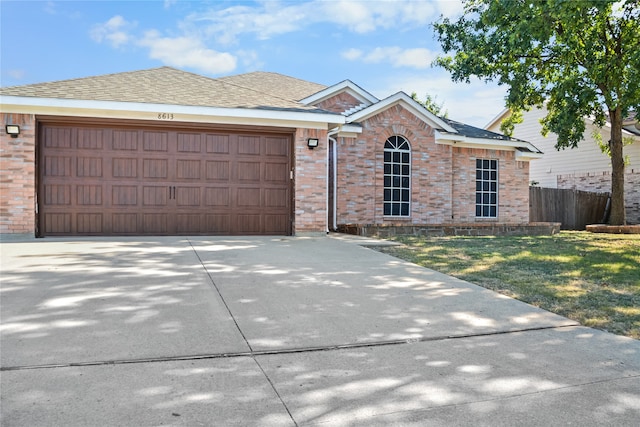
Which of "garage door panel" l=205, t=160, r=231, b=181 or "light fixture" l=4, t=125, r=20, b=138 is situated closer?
"light fixture" l=4, t=125, r=20, b=138

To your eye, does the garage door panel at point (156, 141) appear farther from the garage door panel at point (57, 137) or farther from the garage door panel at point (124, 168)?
the garage door panel at point (57, 137)

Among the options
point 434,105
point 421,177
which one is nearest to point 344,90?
point 421,177

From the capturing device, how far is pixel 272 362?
11.0ft

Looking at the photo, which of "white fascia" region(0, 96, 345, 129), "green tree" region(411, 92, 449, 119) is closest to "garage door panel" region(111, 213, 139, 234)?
"white fascia" region(0, 96, 345, 129)

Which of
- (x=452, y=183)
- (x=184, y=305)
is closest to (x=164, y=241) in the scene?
(x=184, y=305)

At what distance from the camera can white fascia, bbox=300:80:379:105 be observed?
16.1 m

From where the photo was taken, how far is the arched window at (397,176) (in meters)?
15.0

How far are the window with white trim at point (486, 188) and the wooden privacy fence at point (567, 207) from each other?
325 centimetres

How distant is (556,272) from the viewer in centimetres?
711

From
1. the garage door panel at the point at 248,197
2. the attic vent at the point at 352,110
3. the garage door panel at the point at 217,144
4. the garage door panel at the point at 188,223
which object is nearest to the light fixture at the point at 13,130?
the garage door panel at the point at 188,223

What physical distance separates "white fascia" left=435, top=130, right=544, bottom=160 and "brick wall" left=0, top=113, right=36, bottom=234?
11.3 m

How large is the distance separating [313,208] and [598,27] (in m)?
12.3

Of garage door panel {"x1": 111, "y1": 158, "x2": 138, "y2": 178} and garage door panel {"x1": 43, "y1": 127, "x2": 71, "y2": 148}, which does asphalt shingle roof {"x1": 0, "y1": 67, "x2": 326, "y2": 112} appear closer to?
garage door panel {"x1": 43, "y1": 127, "x2": 71, "y2": 148}

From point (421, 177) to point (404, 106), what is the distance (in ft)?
7.63
